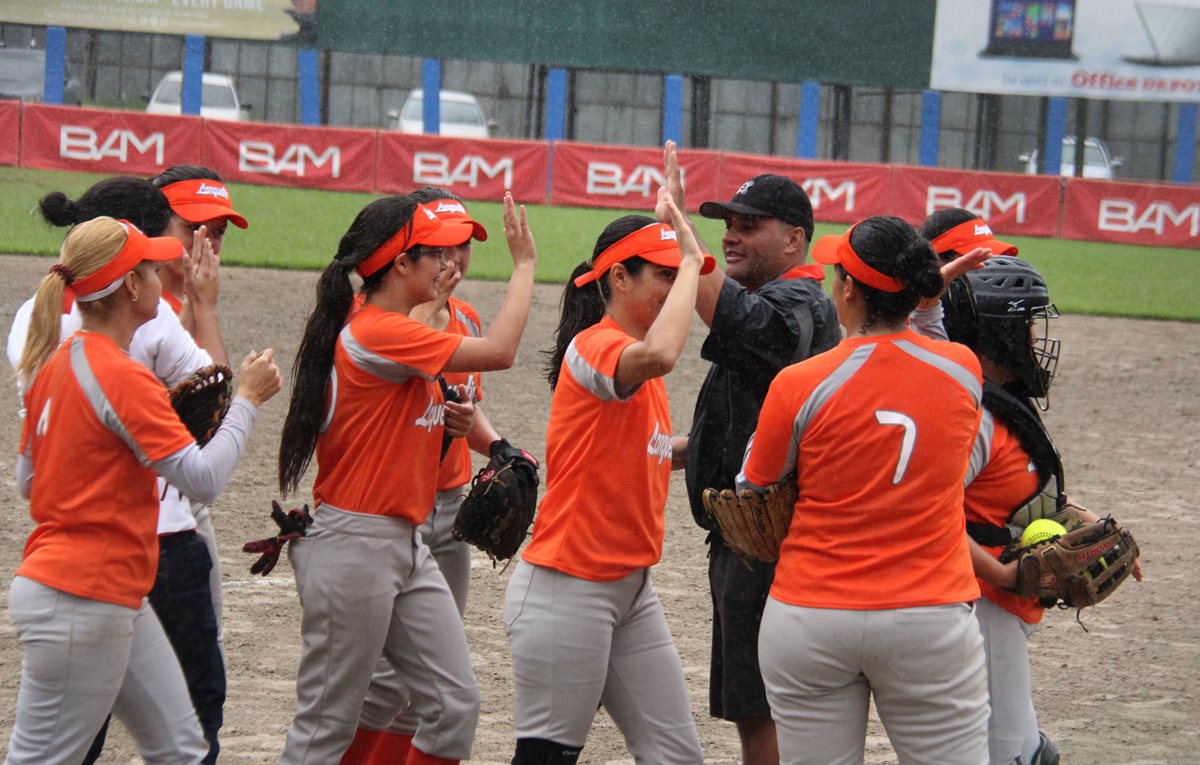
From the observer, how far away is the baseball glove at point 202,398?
13.6 ft

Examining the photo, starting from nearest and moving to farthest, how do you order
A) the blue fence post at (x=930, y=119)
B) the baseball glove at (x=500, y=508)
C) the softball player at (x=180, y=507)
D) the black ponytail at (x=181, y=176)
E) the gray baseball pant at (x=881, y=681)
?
the gray baseball pant at (x=881, y=681), the softball player at (x=180, y=507), the baseball glove at (x=500, y=508), the black ponytail at (x=181, y=176), the blue fence post at (x=930, y=119)

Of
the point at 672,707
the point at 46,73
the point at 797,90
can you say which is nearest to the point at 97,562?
the point at 672,707

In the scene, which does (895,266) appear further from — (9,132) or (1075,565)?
(9,132)

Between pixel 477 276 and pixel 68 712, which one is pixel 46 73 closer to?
pixel 477 276

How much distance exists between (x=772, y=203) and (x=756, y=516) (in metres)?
1.33

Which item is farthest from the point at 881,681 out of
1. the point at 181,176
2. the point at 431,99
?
the point at 431,99

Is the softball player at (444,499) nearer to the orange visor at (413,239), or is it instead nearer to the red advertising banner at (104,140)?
the orange visor at (413,239)

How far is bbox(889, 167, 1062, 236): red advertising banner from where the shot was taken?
23469 mm

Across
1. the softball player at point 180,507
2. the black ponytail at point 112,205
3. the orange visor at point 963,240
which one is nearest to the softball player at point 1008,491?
the orange visor at point 963,240

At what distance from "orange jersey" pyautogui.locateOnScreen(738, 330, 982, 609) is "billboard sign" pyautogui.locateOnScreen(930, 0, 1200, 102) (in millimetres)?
26858

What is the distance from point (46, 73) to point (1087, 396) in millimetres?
21900

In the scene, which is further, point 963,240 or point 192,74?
point 192,74

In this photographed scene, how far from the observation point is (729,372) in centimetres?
445

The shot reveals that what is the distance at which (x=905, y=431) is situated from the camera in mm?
3422
